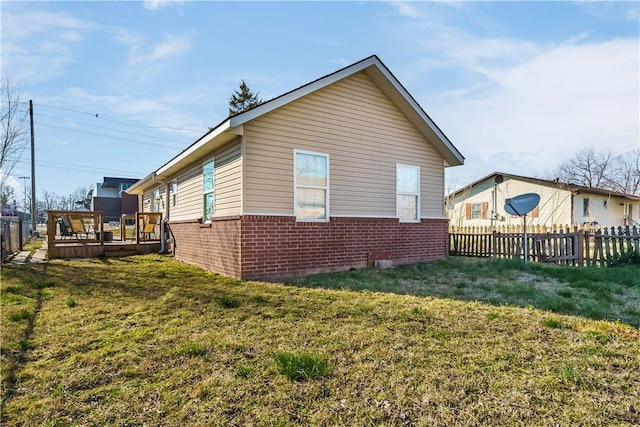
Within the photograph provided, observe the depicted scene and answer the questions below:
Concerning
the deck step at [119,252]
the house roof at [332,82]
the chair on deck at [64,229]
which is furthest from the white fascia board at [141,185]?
the chair on deck at [64,229]

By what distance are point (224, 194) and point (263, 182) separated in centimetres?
126

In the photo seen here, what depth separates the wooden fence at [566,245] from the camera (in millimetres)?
9170

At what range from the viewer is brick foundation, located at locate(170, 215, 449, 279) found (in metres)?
7.22

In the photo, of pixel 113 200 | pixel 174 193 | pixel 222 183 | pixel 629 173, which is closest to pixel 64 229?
pixel 174 193

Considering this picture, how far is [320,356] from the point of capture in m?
3.19

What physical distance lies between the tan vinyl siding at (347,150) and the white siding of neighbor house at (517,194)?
11.1 m

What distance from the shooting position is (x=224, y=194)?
8094 mm

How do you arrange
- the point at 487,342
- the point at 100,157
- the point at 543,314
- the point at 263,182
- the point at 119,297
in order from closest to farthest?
the point at 487,342 → the point at 543,314 → the point at 119,297 → the point at 263,182 → the point at 100,157

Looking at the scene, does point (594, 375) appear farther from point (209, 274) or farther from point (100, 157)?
point (100, 157)

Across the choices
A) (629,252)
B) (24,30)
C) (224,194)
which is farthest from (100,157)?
(629,252)

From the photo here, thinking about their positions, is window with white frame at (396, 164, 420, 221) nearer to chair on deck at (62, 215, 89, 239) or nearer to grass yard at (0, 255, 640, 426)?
grass yard at (0, 255, 640, 426)

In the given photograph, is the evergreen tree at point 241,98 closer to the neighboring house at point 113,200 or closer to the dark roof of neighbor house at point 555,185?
the neighboring house at point 113,200

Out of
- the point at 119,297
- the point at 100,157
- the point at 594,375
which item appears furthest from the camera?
the point at 100,157

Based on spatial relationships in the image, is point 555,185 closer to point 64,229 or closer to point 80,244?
point 80,244
